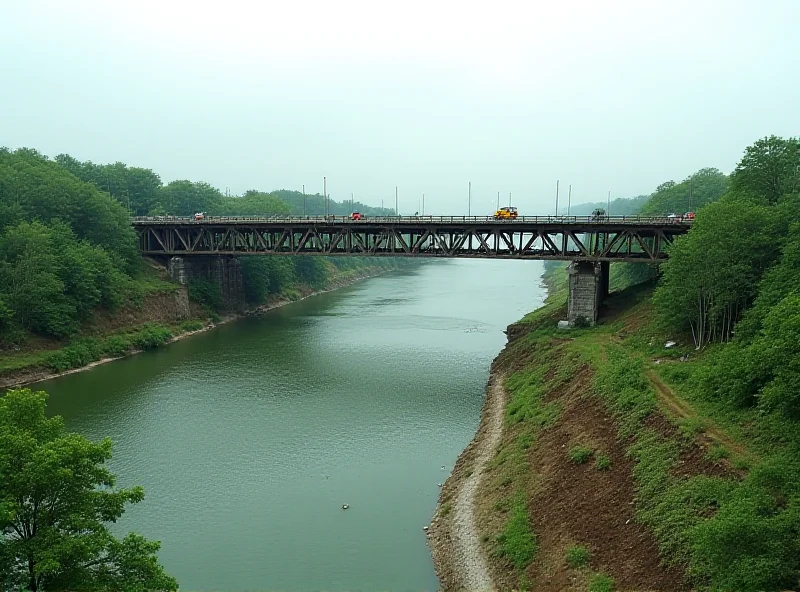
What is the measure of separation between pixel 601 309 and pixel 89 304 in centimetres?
4964

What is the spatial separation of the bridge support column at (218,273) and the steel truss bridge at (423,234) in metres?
1.96

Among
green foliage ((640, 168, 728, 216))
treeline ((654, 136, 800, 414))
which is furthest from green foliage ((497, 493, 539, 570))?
green foliage ((640, 168, 728, 216))

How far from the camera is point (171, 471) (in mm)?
32656

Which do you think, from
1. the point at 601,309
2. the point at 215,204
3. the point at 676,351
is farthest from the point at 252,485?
the point at 215,204

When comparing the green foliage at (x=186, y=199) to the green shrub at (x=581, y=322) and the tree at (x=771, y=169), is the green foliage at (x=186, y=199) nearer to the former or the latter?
the green shrub at (x=581, y=322)

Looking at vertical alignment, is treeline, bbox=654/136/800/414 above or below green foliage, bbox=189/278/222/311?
above

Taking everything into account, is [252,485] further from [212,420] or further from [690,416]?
[690,416]

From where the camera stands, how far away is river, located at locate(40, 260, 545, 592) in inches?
974

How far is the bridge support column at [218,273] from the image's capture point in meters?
76.9

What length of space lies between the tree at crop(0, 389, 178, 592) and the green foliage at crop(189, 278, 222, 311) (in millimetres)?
62845

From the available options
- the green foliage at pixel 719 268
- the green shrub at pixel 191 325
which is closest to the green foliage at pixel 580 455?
the green foliage at pixel 719 268

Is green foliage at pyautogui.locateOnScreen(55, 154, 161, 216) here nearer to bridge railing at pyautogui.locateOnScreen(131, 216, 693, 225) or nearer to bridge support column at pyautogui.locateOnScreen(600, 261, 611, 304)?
bridge railing at pyautogui.locateOnScreen(131, 216, 693, 225)

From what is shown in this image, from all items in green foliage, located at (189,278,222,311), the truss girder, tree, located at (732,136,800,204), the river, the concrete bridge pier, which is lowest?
the river

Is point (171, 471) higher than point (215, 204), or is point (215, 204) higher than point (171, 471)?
point (215, 204)
